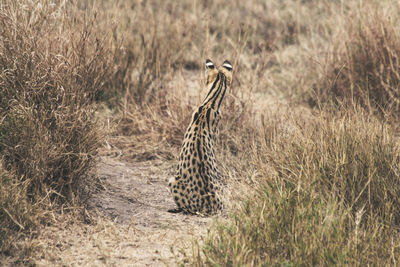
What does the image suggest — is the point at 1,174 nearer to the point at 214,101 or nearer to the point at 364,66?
the point at 214,101

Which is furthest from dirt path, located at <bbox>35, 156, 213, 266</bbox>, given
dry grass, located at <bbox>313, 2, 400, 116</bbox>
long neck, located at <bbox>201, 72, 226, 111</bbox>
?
dry grass, located at <bbox>313, 2, 400, 116</bbox>

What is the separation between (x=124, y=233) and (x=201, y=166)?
66 cm

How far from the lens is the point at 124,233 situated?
131 inches

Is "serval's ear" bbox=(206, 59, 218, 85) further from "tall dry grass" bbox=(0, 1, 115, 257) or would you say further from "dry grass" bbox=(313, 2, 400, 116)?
"dry grass" bbox=(313, 2, 400, 116)

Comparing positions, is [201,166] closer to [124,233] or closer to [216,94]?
[216,94]

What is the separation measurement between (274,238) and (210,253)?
0.35 m

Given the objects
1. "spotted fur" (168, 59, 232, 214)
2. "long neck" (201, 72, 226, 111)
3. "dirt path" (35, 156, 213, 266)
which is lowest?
"dirt path" (35, 156, 213, 266)

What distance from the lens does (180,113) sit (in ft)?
16.1

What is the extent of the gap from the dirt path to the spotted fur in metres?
0.11

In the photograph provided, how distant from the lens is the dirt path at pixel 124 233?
3.02 metres

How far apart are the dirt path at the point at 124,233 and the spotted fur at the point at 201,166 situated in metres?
0.11

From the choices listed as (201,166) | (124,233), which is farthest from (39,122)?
(201,166)

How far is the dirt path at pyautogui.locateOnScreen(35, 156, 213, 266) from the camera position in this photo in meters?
→ 3.02

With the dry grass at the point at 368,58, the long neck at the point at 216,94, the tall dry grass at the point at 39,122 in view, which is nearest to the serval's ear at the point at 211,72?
the long neck at the point at 216,94
